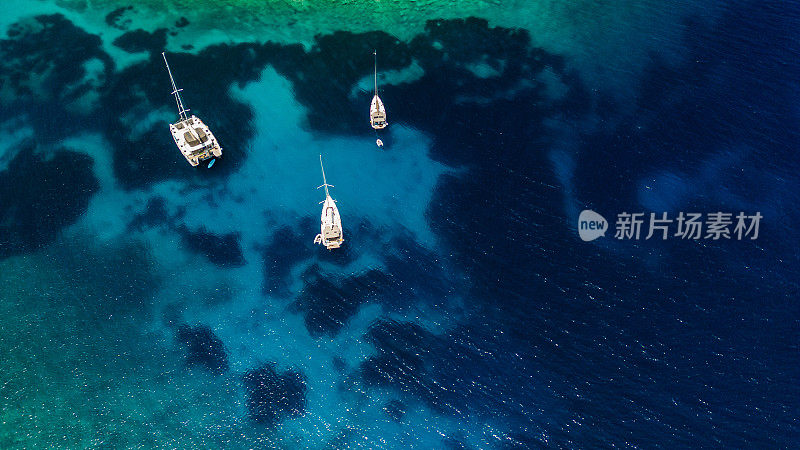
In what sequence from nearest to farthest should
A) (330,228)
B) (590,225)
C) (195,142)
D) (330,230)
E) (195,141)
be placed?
(330,230), (330,228), (590,225), (195,142), (195,141)

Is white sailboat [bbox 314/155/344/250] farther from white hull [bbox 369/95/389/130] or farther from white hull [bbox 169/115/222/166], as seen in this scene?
white hull [bbox 169/115/222/166]

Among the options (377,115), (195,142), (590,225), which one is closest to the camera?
(590,225)

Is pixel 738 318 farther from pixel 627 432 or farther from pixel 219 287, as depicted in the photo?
pixel 219 287

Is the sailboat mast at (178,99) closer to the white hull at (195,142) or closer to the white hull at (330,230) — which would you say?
the white hull at (195,142)

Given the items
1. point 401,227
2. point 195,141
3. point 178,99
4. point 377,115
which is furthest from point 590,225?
point 178,99

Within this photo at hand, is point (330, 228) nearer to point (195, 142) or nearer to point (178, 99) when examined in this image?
point (195, 142)

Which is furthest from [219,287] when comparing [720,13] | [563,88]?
[720,13]
